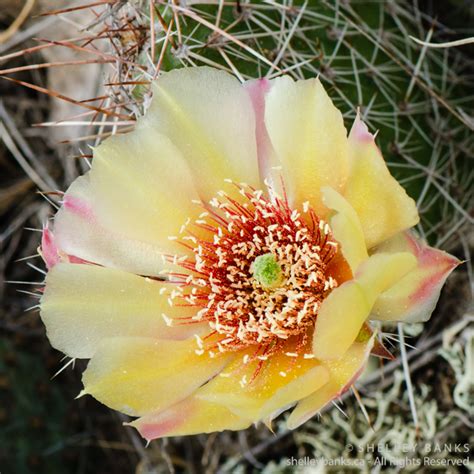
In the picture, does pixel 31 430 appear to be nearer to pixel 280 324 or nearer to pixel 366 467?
pixel 366 467

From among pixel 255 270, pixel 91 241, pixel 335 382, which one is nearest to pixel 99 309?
pixel 91 241

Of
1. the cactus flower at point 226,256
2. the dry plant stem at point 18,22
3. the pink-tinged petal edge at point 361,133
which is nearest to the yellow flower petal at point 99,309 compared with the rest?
the cactus flower at point 226,256

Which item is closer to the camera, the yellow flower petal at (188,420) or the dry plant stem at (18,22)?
the yellow flower petal at (188,420)

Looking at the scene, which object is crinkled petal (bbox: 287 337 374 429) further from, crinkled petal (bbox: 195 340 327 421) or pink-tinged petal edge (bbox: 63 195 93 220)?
pink-tinged petal edge (bbox: 63 195 93 220)

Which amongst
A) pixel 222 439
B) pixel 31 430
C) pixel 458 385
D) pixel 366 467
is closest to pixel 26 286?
pixel 31 430

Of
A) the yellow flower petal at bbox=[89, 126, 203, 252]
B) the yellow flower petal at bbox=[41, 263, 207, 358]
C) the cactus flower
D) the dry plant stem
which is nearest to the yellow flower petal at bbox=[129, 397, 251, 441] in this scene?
the cactus flower

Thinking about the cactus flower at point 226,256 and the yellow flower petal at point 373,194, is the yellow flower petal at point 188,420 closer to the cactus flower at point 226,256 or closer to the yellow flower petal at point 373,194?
the cactus flower at point 226,256
